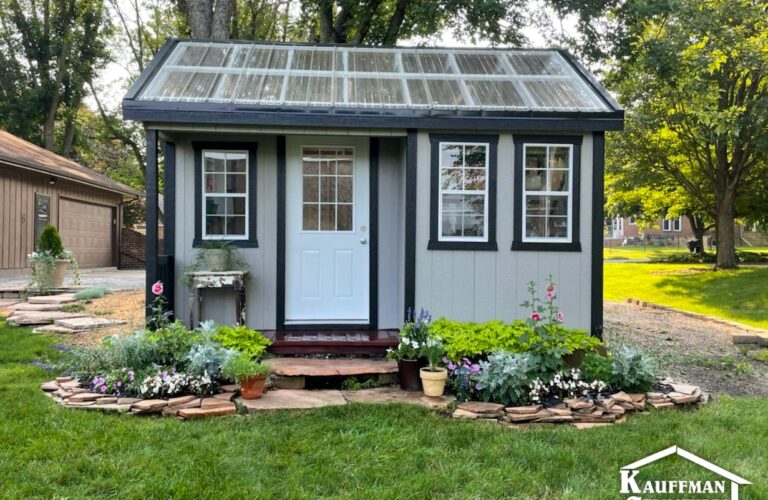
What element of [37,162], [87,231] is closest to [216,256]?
[37,162]

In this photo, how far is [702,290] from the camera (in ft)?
41.1

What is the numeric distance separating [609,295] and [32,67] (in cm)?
2174

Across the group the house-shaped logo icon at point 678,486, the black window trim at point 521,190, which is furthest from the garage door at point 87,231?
the house-shaped logo icon at point 678,486

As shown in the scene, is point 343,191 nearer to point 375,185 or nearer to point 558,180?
point 375,185

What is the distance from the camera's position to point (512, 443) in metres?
3.36

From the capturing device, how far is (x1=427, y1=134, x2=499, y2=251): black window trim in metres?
5.29

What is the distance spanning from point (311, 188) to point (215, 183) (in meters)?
1.01

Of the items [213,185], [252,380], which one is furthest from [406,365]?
[213,185]

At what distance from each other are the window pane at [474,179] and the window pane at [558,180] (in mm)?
696

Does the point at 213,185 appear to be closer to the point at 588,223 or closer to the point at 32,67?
the point at 588,223

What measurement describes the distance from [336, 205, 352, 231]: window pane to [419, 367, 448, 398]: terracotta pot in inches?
85.2

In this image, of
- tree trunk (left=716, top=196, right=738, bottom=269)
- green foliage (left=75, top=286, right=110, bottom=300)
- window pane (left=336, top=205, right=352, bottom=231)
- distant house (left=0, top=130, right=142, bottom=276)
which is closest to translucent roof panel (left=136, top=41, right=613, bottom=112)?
window pane (left=336, top=205, right=352, bottom=231)

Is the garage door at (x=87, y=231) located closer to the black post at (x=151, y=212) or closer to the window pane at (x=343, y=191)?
the black post at (x=151, y=212)

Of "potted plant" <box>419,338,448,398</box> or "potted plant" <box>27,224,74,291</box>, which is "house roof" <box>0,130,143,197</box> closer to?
"potted plant" <box>27,224,74,291</box>
